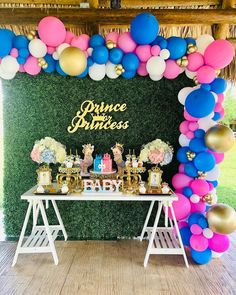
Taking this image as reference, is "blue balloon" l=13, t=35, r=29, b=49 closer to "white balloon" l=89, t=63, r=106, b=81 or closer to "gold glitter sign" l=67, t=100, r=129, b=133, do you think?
"white balloon" l=89, t=63, r=106, b=81

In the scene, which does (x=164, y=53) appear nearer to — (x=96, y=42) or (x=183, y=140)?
(x=96, y=42)

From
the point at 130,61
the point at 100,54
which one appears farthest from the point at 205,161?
the point at 100,54

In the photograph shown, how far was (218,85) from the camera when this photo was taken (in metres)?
3.23

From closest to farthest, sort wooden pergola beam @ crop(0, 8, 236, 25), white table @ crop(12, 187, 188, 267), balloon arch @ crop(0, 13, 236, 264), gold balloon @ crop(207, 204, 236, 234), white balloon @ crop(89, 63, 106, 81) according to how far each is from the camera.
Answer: gold balloon @ crop(207, 204, 236, 234), balloon arch @ crop(0, 13, 236, 264), white table @ crop(12, 187, 188, 267), white balloon @ crop(89, 63, 106, 81), wooden pergola beam @ crop(0, 8, 236, 25)

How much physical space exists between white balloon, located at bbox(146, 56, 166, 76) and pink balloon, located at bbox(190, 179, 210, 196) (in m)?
1.23

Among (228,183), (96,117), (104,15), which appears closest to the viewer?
(96,117)

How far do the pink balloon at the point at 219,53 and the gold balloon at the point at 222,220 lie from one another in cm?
144

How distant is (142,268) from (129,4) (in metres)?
3.37

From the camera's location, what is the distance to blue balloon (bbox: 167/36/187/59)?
128 inches

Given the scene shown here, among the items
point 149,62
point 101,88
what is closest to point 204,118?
point 149,62

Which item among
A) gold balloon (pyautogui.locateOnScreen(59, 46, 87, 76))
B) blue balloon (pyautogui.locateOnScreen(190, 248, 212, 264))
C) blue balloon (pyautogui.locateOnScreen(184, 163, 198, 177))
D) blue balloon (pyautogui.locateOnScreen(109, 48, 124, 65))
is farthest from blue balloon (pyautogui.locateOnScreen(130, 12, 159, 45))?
blue balloon (pyautogui.locateOnScreen(190, 248, 212, 264))

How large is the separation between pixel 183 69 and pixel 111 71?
79 centimetres

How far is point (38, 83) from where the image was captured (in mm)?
3721

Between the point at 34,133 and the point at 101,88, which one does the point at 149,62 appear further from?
the point at 34,133
